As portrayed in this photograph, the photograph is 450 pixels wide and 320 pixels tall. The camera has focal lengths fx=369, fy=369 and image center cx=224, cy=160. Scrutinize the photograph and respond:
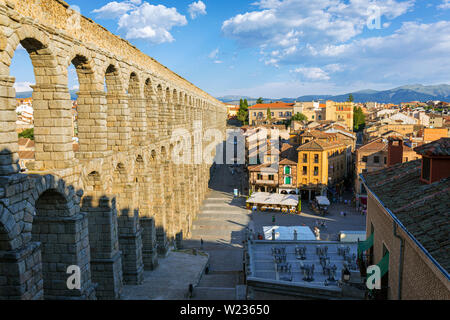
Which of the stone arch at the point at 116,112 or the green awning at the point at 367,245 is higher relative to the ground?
the stone arch at the point at 116,112

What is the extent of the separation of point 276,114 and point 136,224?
5482 inches

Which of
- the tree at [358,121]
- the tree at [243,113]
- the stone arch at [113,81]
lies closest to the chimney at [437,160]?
the stone arch at [113,81]

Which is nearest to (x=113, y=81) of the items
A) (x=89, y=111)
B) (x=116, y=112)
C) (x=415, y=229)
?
(x=116, y=112)

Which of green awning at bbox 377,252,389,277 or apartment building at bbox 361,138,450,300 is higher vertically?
apartment building at bbox 361,138,450,300

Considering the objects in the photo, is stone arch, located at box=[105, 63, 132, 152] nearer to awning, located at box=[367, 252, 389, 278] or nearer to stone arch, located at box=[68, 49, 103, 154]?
stone arch, located at box=[68, 49, 103, 154]

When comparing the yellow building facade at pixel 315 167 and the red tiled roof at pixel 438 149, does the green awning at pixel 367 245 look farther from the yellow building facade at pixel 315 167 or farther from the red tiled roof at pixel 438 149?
the yellow building facade at pixel 315 167

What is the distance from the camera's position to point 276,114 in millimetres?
157375

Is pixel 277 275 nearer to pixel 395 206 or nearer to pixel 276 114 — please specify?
pixel 395 206

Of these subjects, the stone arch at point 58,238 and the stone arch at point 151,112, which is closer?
the stone arch at point 58,238

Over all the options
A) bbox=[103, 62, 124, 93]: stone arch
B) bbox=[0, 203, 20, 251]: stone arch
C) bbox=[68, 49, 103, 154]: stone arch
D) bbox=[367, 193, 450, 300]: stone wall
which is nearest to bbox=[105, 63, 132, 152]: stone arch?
bbox=[103, 62, 124, 93]: stone arch

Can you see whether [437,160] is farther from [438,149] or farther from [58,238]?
[58,238]

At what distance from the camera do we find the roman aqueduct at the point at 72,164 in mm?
11289

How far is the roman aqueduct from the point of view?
1129 centimetres

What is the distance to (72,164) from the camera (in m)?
15.0
